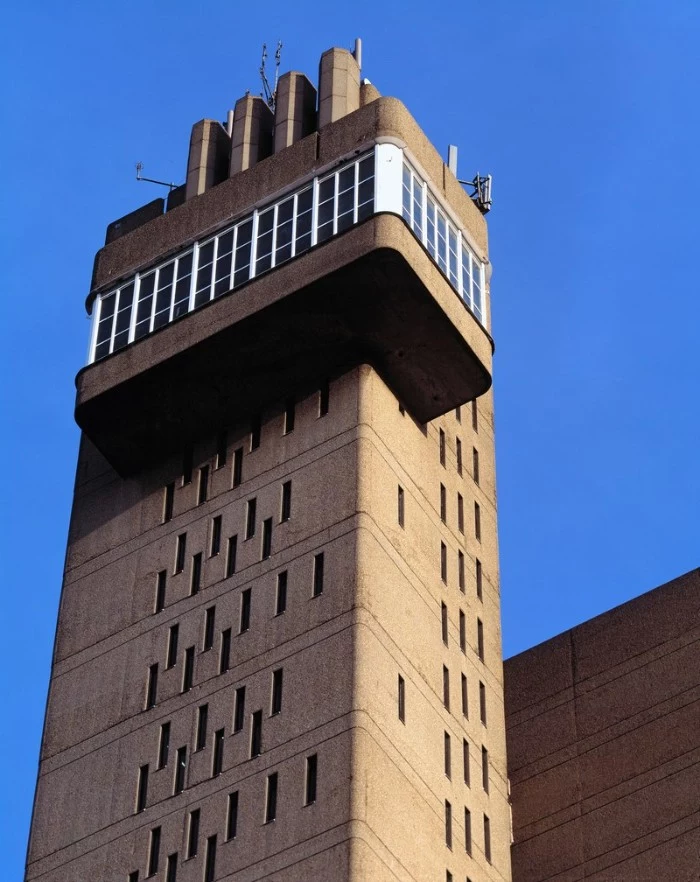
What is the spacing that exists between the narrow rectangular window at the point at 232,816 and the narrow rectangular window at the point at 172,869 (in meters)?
1.86

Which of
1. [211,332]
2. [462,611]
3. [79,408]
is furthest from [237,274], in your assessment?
[462,611]

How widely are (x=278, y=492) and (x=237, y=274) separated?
7.74 m

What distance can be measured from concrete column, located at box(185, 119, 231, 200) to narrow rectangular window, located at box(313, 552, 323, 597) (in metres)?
16.4

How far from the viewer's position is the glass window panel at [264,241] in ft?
207

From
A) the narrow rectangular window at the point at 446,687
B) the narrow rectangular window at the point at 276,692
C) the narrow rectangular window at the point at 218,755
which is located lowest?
the narrow rectangular window at the point at 218,755

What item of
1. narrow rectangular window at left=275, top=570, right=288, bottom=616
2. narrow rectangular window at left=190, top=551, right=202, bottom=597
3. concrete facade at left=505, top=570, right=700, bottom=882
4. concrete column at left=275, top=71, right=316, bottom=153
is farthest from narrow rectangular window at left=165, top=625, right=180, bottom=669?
concrete column at left=275, top=71, right=316, bottom=153

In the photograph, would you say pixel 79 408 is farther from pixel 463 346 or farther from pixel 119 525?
pixel 463 346

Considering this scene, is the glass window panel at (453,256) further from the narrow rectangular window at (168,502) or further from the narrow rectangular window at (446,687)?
the narrow rectangular window at (446,687)

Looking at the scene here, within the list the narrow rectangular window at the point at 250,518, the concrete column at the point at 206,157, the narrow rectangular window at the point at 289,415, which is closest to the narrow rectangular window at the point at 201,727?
the narrow rectangular window at the point at 250,518

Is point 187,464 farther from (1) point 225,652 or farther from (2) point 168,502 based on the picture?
(1) point 225,652

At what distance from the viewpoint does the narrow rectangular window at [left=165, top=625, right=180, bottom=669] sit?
194 feet

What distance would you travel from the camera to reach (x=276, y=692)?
55.6 m

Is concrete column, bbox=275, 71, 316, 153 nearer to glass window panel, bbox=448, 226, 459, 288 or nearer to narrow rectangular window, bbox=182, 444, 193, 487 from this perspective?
glass window panel, bbox=448, 226, 459, 288

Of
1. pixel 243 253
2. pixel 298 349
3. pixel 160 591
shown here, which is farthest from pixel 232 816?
pixel 243 253
